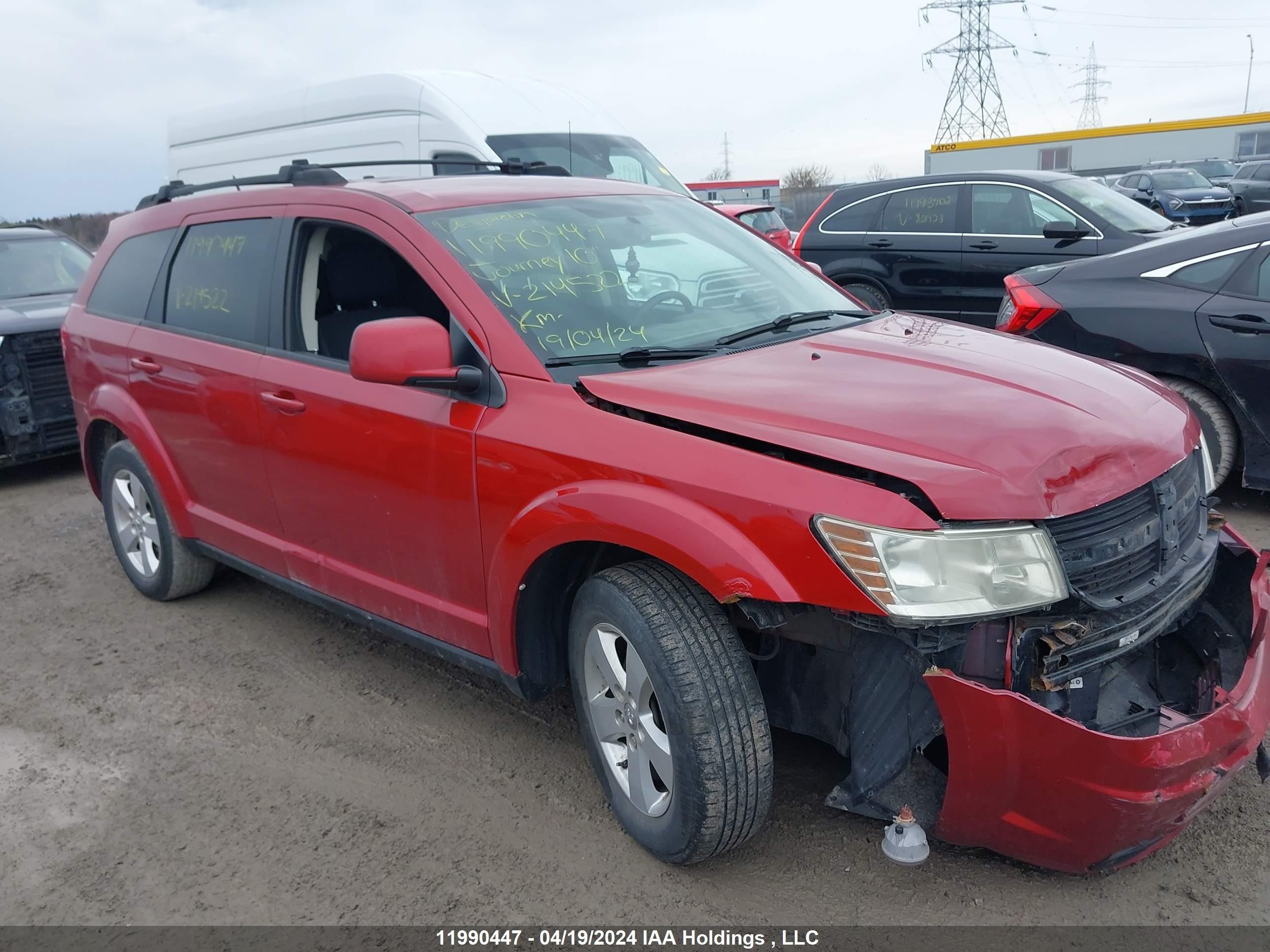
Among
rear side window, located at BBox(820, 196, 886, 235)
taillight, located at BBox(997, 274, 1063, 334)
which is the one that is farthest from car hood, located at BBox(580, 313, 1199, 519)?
rear side window, located at BBox(820, 196, 886, 235)

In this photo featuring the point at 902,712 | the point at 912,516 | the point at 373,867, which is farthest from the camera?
the point at 373,867

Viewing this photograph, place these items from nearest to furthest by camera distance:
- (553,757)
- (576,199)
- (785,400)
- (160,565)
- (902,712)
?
(902,712), (785,400), (553,757), (576,199), (160,565)

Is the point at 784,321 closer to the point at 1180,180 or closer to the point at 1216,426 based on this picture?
the point at 1216,426

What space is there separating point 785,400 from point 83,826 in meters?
2.50

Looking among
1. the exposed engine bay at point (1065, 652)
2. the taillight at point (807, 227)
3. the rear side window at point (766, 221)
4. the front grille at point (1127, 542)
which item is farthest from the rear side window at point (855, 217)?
the front grille at point (1127, 542)

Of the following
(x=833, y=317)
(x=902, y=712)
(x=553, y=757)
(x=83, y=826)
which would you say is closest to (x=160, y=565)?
(x=83, y=826)

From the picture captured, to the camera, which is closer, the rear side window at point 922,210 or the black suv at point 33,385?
the black suv at point 33,385

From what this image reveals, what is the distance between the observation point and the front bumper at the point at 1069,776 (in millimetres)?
2191

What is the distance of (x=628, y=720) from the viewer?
275 centimetres

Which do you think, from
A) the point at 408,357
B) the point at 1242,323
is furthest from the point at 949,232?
the point at 408,357

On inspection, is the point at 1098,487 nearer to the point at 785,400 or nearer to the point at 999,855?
the point at 785,400

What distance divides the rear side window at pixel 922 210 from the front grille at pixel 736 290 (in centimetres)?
593

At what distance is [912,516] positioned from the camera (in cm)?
221

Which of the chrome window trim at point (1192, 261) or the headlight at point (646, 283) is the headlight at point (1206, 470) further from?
the chrome window trim at point (1192, 261)
